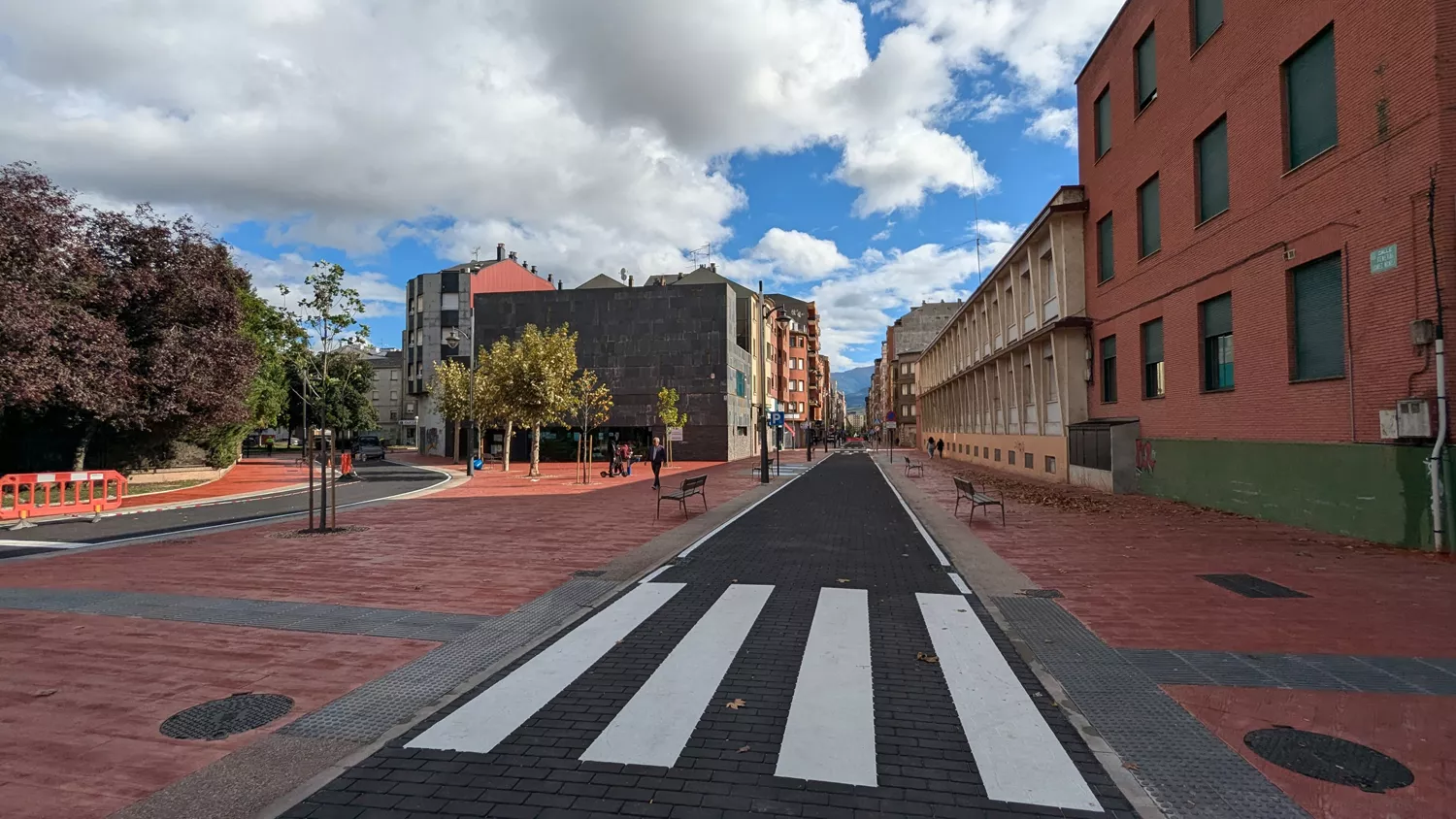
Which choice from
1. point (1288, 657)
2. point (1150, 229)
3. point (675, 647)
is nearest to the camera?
point (1288, 657)

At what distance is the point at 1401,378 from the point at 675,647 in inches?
437

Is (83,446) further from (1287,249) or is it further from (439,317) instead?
(439,317)

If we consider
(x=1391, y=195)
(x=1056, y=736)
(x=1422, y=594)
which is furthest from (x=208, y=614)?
(x=1391, y=195)

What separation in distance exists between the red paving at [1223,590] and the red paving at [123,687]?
6177 mm

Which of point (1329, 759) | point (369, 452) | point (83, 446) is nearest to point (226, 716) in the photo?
point (1329, 759)

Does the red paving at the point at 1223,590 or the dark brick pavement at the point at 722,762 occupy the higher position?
the dark brick pavement at the point at 722,762

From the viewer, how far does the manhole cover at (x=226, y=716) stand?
13.3ft

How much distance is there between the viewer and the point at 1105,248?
22.2m

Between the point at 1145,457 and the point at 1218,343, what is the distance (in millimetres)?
3950

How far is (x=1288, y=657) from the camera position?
5.33 m

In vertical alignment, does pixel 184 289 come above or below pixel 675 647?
above

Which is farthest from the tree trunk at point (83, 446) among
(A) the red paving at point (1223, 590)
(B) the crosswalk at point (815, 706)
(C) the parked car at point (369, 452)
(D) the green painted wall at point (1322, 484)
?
(D) the green painted wall at point (1322, 484)

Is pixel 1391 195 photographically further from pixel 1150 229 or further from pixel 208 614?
pixel 208 614

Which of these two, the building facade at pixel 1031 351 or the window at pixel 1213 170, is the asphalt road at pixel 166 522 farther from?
the building facade at pixel 1031 351
